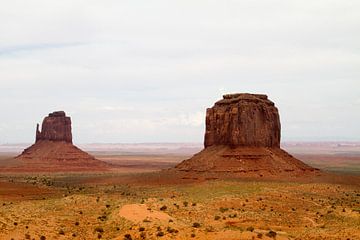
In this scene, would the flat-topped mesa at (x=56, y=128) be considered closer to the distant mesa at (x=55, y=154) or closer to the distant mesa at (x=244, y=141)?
the distant mesa at (x=55, y=154)

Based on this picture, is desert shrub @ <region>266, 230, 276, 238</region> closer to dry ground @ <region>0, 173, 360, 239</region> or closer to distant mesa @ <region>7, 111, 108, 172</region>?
dry ground @ <region>0, 173, 360, 239</region>

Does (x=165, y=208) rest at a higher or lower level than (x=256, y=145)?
lower

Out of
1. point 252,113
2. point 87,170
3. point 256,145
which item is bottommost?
point 87,170

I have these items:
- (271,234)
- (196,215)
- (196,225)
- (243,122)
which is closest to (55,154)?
(243,122)

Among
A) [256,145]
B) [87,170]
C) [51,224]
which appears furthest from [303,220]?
[87,170]

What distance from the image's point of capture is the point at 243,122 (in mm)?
81062

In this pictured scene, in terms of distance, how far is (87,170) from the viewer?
121 metres

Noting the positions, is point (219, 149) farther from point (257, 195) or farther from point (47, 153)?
point (47, 153)

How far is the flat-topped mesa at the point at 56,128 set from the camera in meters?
137

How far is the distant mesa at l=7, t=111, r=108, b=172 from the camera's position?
123 metres

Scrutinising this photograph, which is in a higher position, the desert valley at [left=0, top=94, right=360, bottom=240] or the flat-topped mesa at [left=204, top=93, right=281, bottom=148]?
the flat-topped mesa at [left=204, top=93, right=281, bottom=148]

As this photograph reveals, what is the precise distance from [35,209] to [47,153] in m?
89.5

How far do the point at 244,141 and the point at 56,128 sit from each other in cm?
7166

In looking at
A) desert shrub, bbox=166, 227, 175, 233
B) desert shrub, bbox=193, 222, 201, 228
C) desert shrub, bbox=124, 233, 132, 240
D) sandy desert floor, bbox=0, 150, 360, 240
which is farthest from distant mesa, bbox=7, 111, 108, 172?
desert shrub, bbox=124, 233, 132, 240
